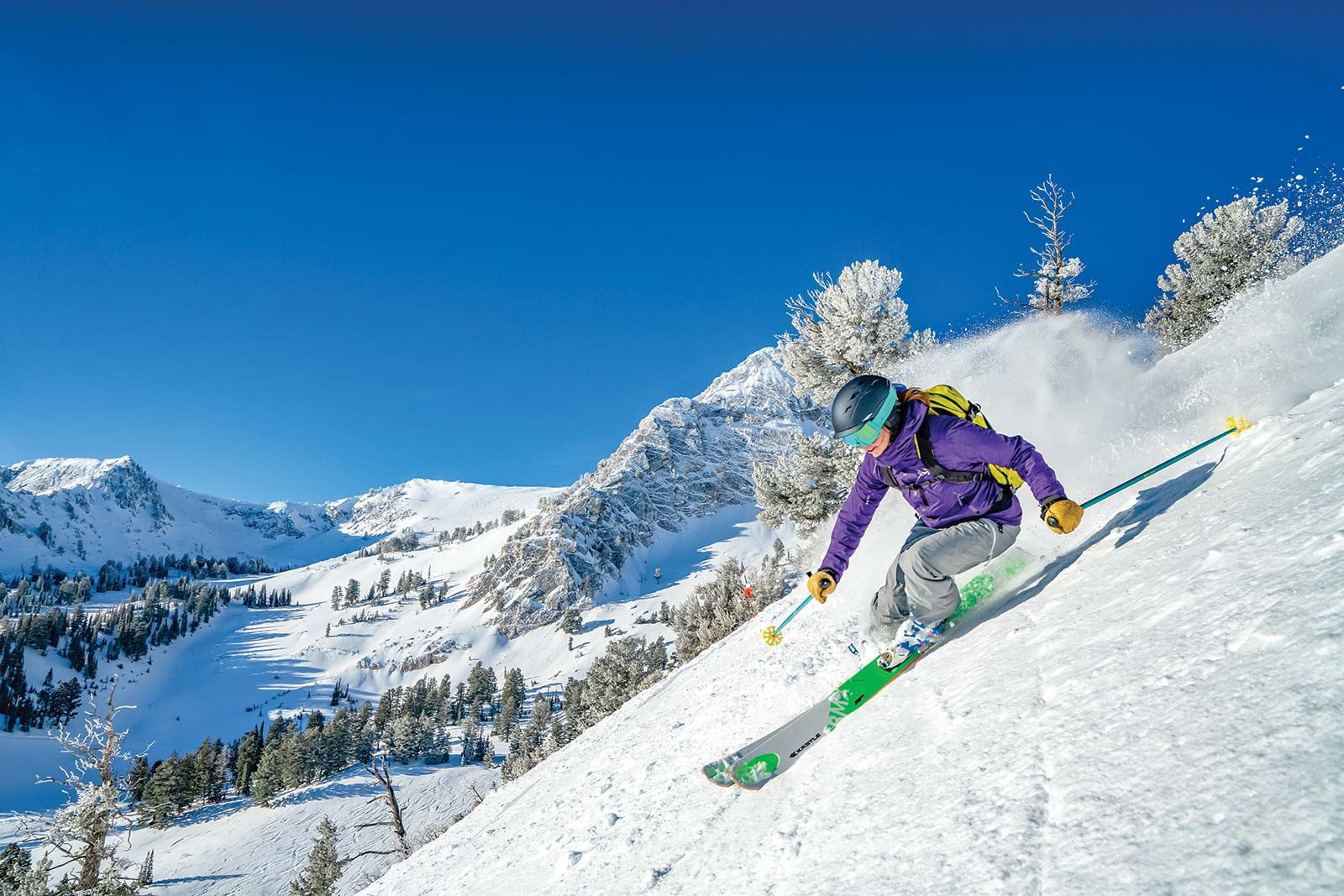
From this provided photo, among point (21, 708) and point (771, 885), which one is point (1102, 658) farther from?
point (21, 708)

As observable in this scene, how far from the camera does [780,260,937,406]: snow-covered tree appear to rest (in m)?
18.4

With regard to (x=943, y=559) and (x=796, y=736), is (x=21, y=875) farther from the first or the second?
(x=943, y=559)

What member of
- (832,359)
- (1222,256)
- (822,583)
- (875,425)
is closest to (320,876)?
(832,359)

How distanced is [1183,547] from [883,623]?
214 cm

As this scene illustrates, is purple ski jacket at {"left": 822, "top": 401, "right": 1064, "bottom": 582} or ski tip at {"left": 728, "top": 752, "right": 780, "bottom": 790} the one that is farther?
purple ski jacket at {"left": 822, "top": 401, "right": 1064, "bottom": 582}

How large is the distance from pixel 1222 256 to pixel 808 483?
19790 mm

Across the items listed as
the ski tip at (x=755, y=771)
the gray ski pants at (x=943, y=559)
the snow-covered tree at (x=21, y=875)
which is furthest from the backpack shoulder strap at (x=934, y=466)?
the snow-covered tree at (x=21, y=875)

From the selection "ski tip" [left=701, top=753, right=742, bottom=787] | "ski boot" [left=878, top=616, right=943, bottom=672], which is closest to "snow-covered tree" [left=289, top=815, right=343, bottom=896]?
"ski tip" [left=701, top=753, right=742, bottom=787]

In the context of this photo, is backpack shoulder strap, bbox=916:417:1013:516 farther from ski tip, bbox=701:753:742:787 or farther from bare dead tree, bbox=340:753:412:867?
bare dead tree, bbox=340:753:412:867

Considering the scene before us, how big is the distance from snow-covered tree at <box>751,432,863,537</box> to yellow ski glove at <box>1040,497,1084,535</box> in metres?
14.4

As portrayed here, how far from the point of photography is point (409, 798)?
69.9 metres

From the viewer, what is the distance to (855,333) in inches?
735

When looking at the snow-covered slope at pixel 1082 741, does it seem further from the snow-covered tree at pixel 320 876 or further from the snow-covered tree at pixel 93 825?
the snow-covered tree at pixel 320 876

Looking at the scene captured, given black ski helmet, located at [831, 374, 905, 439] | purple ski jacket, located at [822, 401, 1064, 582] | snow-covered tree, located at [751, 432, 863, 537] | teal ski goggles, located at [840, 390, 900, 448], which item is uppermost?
snow-covered tree, located at [751, 432, 863, 537]
